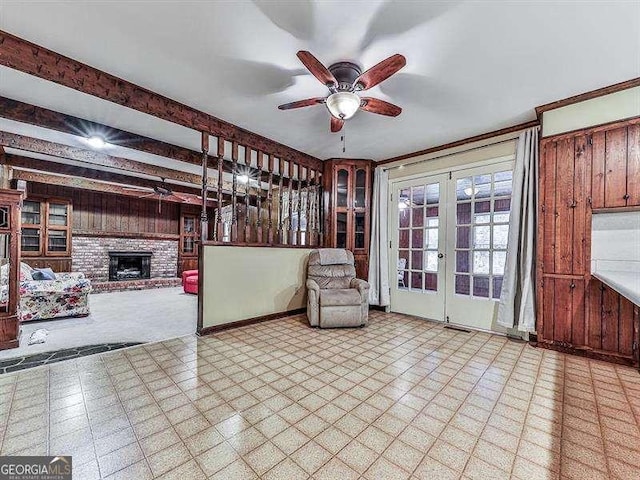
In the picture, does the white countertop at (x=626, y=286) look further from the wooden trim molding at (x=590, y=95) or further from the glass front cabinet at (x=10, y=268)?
the glass front cabinet at (x=10, y=268)

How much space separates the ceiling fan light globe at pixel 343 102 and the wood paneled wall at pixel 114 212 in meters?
6.29

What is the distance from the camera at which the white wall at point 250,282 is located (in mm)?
3453

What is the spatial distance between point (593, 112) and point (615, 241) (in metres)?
1.25

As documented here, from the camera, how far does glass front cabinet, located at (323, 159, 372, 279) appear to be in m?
4.84

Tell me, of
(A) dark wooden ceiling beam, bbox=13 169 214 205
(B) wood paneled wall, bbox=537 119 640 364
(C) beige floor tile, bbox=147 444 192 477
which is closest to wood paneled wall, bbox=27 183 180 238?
(A) dark wooden ceiling beam, bbox=13 169 214 205

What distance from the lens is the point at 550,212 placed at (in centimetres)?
299

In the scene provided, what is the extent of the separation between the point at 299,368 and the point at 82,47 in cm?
311

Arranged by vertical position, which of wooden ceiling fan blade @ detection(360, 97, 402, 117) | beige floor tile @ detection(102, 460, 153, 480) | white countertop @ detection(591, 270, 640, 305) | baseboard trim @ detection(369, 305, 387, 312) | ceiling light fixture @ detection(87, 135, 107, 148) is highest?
ceiling light fixture @ detection(87, 135, 107, 148)

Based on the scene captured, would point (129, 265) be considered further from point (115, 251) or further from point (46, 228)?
point (46, 228)

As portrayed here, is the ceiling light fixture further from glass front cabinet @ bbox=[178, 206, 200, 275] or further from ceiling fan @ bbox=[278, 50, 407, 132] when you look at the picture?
glass front cabinet @ bbox=[178, 206, 200, 275]

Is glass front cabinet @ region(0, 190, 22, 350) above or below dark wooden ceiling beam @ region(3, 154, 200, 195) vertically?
below

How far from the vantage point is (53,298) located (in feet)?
13.1

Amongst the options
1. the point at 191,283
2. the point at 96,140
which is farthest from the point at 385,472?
the point at 191,283

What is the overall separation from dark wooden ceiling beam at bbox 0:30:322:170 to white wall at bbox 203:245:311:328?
4.81 ft
